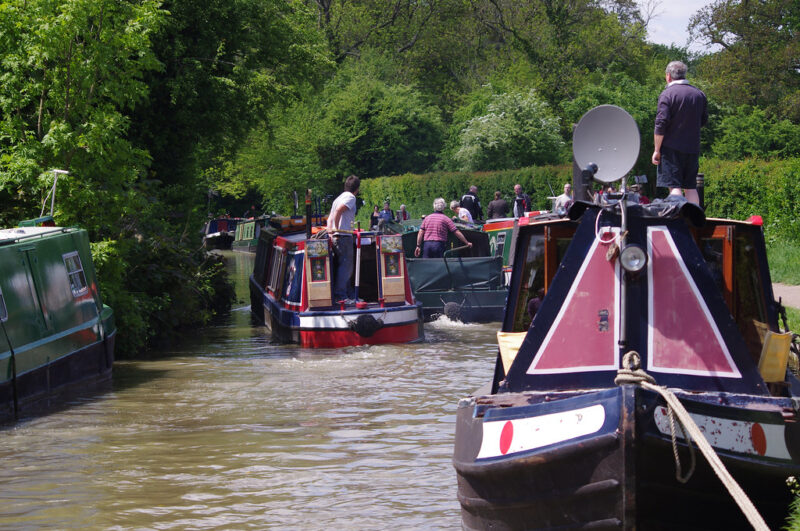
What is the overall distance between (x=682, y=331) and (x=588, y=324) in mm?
524

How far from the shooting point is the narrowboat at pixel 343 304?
52.8 ft

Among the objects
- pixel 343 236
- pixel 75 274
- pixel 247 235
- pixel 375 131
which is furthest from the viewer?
pixel 375 131

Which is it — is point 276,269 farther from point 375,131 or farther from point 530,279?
point 375,131

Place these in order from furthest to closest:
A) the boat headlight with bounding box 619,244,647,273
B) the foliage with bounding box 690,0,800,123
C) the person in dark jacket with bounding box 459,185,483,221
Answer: the foliage with bounding box 690,0,800,123 → the person in dark jacket with bounding box 459,185,483,221 → the boat headlight with bounding box 619,244,647,273

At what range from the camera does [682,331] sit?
19.8ft

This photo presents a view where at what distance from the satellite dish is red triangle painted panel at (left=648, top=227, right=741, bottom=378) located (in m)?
0.42

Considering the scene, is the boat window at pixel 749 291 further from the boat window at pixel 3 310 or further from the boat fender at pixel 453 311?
the boat fender at pixel 453 311

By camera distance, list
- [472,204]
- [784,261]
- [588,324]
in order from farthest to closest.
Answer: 1. [472,204]
2. [784,261]
3. [588,324]

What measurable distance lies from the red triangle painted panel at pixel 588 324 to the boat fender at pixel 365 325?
9.78 meters

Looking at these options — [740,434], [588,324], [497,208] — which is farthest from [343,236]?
[740,434]

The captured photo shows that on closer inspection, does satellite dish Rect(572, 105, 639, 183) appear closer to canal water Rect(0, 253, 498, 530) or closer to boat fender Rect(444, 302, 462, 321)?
canal water Rect(0, 253, 498, 530)

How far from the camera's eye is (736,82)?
141ft

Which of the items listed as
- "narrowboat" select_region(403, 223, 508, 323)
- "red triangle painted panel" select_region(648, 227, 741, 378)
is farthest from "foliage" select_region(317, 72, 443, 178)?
"red triangle painted panel" select_region(648, 227, 741, 378)

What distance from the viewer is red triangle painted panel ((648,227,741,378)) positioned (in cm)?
601
